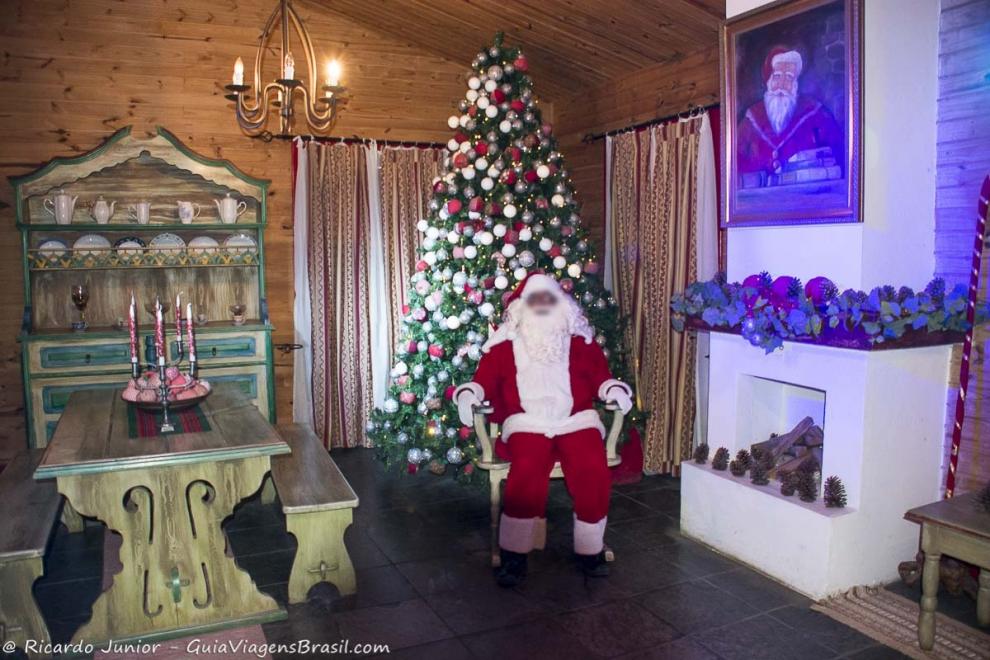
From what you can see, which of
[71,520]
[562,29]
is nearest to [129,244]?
[71,520]

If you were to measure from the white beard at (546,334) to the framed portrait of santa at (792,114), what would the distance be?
907 mm

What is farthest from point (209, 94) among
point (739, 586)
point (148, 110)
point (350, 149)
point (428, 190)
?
point (739, 586)

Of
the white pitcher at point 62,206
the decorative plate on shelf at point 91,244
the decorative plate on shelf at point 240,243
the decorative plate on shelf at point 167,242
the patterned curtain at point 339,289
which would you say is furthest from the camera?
the patterned curtain at point 339,289

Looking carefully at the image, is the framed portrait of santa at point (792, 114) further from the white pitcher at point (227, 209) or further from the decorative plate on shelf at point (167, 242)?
the decorative plate on shelf at point (167, 242)

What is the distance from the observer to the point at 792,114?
10.6 ft

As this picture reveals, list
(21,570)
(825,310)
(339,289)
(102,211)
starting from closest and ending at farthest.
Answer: (21,570), (825,310), (102,211), (339,289)

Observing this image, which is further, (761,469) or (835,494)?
(761,469)

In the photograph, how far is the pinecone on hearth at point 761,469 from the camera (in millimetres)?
3402

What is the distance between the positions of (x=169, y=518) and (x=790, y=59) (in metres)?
3.02

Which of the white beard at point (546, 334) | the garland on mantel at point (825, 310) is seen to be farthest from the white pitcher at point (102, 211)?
the garland on mantel at point (825, 310)

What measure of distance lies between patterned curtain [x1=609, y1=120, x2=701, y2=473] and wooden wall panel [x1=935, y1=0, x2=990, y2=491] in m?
1.41

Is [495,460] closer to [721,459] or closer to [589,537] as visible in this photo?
[589,537]

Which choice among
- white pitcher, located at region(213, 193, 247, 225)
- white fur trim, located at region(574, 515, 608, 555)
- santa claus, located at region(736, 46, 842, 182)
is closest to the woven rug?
white fur trim, located at region(574, 515, 608, 555)

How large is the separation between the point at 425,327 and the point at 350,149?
1615 mm
